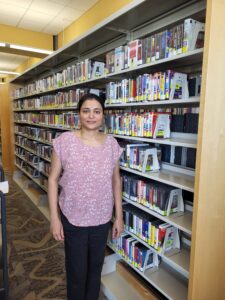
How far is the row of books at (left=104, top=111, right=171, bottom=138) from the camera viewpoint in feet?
5.87

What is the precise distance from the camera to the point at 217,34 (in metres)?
1.25

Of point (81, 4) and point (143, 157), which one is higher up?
point (81, 4)

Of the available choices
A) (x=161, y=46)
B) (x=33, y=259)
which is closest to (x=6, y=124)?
(x=33, y=259)

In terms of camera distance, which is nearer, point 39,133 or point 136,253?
point 136,253

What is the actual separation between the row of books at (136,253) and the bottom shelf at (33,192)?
1.82 metres

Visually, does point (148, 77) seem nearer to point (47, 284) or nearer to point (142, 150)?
point (142, 150)

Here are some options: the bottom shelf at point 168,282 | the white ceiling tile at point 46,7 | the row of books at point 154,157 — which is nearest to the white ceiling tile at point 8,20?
the white ceiling tile at point 46,7

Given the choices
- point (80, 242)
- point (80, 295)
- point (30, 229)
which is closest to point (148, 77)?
point (80, 242)

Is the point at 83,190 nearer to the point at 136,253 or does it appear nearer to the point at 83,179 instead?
the point at 83,179

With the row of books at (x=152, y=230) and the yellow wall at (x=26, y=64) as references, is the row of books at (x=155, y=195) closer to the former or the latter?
the row of books at (x=152, y=230)

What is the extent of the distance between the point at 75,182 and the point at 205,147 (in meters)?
0.81

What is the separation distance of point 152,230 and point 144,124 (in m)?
0.81

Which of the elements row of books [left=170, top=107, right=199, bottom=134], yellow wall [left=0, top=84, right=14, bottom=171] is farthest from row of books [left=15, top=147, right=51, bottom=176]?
row of books [left=170, top=107, right=199, bottom=134]

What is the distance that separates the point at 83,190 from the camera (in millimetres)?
1579
